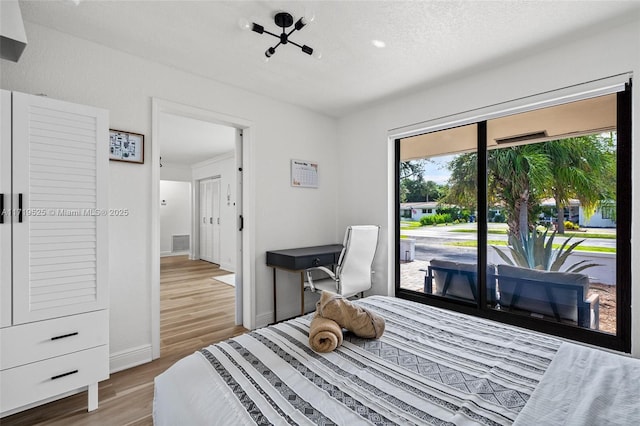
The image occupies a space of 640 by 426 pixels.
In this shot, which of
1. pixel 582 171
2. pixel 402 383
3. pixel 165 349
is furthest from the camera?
pixel 165 349

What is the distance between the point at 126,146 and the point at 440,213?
3077 millimetres

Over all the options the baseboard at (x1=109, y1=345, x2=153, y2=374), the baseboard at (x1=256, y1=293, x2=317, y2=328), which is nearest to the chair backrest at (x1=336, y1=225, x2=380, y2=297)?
the baseboard at (x1=256, y1=293, x2=317, y2=328)

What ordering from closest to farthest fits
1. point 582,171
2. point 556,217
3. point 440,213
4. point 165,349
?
point 582,171
point 556,217
point 165,349
point 440,213

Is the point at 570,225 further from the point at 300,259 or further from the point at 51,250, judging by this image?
the point at 51,250

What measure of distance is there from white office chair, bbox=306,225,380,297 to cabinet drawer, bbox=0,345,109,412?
1795 millimetres

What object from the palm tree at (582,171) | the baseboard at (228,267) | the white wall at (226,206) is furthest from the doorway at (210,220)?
the palm tree at (582,171)

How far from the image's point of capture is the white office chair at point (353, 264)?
2.87 metres

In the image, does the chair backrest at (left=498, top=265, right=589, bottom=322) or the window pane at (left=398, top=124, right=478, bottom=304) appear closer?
the chair backrest at (left=498, top=265, right=589, bottom=322)

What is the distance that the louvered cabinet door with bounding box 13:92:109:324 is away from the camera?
1750 millimetres

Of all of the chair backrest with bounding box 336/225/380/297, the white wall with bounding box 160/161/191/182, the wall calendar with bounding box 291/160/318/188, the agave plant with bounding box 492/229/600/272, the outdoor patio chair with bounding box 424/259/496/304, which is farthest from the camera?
the white wall with bounding box 160/161/191/182

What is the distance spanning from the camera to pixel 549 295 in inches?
102

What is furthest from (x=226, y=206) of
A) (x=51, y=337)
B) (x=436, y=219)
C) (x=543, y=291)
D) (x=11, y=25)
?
(x=543, y=291)

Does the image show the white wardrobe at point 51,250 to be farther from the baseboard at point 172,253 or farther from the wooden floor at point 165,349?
the baseboard at point 172,253

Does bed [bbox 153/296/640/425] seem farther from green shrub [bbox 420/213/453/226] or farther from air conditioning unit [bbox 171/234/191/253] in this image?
air conditioning unit [bbox 171/234/191/253]
